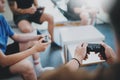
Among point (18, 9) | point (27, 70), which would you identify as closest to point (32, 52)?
point (27, 70)

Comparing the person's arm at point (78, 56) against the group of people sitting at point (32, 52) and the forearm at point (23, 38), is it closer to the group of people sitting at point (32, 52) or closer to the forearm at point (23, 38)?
the group of people sitting at point (32, 52)

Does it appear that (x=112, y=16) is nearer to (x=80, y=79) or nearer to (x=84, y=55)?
(x=80, y=79)

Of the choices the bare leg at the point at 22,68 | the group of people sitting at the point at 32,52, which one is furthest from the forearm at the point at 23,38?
the bare leg at the point at 22,68

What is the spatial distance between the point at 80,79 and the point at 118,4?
232mm

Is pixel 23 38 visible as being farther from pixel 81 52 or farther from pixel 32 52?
pixel 81 52

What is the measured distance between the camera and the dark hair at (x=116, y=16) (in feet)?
1.79

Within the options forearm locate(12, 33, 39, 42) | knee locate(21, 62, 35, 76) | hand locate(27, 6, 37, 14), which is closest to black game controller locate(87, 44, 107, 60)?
knee locate(21, 62, 35, 76)

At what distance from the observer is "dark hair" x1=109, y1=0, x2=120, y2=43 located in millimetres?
545

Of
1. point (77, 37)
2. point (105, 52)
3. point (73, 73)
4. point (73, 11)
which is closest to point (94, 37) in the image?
point (77, 37)

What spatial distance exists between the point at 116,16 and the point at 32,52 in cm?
96

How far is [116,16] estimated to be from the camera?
57 cm

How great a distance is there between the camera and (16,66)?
4.58ft

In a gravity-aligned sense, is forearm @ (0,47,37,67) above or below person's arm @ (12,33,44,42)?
below

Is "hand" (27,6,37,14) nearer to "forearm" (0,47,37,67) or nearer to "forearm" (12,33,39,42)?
"forearm" (12,33,39,42)
